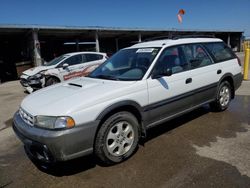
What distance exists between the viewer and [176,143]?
12.3 ft

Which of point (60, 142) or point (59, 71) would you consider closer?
point (60, 142)

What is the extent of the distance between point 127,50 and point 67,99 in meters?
2.00

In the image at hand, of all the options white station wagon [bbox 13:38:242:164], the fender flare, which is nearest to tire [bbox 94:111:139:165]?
white station wagon [bbox 13:38:242:164]

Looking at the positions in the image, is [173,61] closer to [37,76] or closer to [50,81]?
[50,81]

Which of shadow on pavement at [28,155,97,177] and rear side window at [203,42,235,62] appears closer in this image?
shadow on pavement at [28,155,97,177]

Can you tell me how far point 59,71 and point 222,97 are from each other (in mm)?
6491

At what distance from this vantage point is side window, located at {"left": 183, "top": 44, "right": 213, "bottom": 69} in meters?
4.29

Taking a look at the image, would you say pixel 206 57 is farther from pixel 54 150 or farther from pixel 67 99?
pixel 54 150

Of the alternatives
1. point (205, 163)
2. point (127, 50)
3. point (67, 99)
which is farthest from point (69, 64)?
point (205, 163)

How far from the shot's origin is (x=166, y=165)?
3.09 meters

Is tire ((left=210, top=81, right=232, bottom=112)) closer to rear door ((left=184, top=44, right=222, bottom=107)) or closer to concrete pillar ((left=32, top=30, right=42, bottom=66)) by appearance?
rear door ((left=184, top=44, right=222, bottom=107))

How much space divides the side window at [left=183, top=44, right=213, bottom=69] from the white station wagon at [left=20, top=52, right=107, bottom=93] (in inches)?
241

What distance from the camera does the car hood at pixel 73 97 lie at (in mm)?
2789

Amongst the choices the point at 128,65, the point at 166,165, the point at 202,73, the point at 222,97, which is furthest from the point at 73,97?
the point at 222,97
